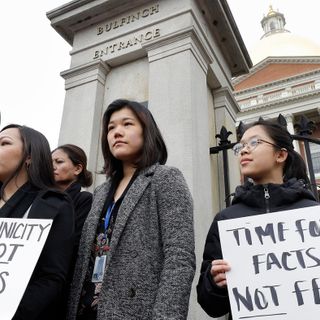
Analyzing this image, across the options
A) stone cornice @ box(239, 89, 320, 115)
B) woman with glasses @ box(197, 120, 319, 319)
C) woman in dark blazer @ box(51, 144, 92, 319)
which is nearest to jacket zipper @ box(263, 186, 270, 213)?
woman with glasses @ box(197, 120, 319, 319)

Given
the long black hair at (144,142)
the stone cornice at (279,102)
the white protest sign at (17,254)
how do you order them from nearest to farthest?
the white protest sign at (17,254), the long black hair at (144,142), the stone cornice at (279,102)

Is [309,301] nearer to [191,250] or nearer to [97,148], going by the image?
[191,250]

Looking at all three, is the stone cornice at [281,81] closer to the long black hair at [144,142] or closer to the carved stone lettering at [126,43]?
the carved stone lettering at [126,43]

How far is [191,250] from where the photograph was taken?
64.2 inches

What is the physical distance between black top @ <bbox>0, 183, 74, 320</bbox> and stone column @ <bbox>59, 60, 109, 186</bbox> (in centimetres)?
205

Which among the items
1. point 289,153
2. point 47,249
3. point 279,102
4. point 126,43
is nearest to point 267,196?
point 289,153

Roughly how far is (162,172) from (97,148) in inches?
91.1

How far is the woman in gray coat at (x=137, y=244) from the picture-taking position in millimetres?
1516

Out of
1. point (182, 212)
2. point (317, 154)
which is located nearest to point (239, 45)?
point (182, 212)

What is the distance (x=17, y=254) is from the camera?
59.8 inches

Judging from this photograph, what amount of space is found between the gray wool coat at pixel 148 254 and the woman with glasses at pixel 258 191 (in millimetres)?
175

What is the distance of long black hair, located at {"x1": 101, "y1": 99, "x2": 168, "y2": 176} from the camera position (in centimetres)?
202

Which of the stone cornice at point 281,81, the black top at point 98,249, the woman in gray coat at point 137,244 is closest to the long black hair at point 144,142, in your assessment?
the woman in gray coat at point 137,244

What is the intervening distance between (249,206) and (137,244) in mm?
668
